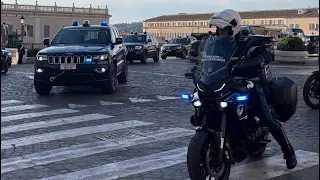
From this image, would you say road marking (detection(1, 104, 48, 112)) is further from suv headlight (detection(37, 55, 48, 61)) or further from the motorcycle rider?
the motorcycle rider

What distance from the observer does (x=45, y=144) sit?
25.5 feet

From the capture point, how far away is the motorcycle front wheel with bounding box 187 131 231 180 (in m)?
5.36

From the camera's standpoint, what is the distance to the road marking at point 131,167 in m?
6.07

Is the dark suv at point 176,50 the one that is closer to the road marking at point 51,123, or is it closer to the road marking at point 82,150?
the road marking at point 51,123

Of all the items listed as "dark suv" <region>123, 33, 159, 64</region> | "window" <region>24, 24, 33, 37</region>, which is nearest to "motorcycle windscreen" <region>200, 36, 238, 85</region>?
"dark suv" <region>123, 33, 159, 64</region>

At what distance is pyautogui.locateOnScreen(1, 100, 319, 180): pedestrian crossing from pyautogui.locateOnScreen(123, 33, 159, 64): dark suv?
17.4m

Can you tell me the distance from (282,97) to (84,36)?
8.63m

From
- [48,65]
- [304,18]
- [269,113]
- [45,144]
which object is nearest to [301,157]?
[269,113]

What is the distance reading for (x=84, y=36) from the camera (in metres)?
14.4

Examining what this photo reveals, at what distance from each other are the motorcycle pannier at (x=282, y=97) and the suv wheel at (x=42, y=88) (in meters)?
7.76

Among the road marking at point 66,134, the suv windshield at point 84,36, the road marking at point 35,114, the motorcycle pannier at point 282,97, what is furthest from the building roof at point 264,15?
the motorcycle pannier at point 282,97

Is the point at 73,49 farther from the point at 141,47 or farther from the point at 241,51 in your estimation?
the point at 141,47

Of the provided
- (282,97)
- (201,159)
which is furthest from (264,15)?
(201,159)

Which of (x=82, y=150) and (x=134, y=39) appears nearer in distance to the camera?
(x=82, y=150)
